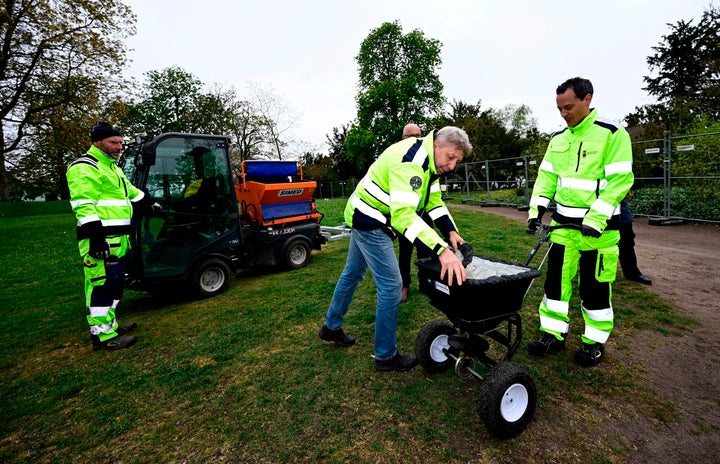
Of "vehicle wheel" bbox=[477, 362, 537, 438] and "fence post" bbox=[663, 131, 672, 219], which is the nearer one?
"vehicle wheel" bbox=[477, 362, 537, 438]

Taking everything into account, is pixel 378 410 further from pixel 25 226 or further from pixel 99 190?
pixel 25 226

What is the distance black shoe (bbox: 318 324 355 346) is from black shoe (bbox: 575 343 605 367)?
195cm

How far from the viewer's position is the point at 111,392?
2.89m

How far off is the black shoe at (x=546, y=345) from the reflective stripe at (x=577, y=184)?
1.29 m

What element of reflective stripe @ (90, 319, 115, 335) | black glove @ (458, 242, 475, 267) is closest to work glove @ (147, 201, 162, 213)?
reflective stripe @ (90, 319, 115, 335)

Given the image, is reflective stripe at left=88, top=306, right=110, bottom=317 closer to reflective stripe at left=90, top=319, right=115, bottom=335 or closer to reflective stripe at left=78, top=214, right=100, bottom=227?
reflective stripe at left=90, top=319, right=115, bottom=335

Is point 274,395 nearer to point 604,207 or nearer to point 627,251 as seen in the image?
point 604,207

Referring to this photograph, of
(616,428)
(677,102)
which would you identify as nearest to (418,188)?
(616,428)

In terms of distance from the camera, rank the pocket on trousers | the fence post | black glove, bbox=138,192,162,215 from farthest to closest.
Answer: the fence post
black glove, bbox=138,192,162,215
the pocket on trousers

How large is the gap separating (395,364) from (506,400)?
37.3 inches

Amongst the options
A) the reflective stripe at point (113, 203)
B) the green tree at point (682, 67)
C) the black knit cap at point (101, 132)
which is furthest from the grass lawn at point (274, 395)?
the green tree at point (682, 67)

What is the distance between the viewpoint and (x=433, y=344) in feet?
9.25

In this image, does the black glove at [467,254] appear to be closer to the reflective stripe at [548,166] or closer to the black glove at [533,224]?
the black glove at [533,224]

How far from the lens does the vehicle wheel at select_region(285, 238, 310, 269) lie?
20.7ft
